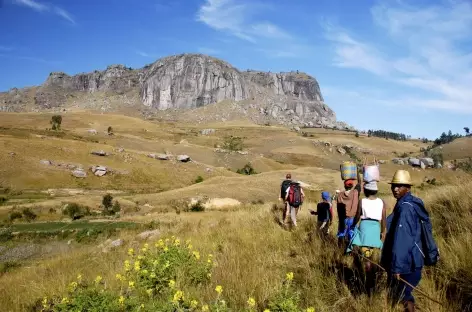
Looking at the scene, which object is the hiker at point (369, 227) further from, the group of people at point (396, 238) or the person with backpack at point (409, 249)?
the person with backpack at point (409, 249)

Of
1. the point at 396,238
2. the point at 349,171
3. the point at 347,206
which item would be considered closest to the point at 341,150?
the point at 349,171

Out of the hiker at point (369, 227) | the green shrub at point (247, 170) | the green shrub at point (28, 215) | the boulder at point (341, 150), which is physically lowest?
the green shrub at point (28, 215)

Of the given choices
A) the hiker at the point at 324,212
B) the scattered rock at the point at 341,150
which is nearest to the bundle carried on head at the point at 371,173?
the hiker at the point at 324,212

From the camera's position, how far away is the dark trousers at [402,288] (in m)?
4.05

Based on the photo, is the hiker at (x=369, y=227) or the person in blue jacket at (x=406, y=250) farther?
the hiker at (x=369, y=227)

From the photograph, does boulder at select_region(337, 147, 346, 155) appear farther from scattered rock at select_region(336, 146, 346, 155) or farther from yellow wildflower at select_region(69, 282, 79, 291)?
yellow wildflower at select_region(69, 282, 79, 291)

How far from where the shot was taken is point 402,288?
167 inches

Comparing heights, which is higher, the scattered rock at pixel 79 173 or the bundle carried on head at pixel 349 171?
the bundle carried on head at pixel 349 171

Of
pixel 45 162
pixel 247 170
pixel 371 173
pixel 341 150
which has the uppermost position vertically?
pixel 371 173

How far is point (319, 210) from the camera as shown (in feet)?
33.7

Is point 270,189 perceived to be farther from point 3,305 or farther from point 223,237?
point 3,305

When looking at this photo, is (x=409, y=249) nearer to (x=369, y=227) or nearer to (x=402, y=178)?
(x=402, y=178)

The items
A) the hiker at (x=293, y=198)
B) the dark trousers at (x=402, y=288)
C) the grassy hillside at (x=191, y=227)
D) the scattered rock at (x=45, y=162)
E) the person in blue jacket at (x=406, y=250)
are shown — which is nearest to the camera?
the dark trousers at (x=402, y=288)

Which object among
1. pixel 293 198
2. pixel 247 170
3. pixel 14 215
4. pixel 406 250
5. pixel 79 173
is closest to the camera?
pixel 406 250
